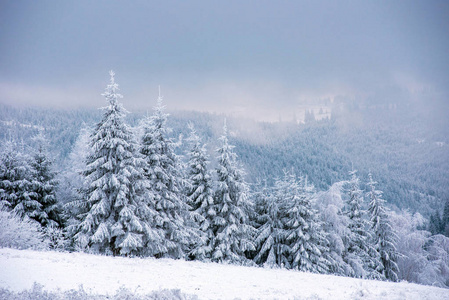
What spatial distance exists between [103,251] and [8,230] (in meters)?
5.33

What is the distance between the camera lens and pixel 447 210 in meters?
80.4

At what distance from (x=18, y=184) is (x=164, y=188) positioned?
13.1 metres

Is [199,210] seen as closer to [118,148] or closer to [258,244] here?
[258,244]

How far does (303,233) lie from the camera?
24922mm

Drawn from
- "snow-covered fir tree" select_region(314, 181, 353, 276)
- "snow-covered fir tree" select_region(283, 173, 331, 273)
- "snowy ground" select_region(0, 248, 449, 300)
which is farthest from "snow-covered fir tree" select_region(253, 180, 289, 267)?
"snowy ground" select_region(0, 248, 449, 300)

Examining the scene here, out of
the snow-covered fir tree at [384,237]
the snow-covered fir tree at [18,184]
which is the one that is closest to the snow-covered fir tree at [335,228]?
the snow-covered fir tree at [384,237]

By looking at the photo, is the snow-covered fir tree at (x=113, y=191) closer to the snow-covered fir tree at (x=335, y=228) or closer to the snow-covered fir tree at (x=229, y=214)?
the snow-covered fir tree at (x=229, y=214)

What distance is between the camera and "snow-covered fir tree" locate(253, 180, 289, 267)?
83.7 ft

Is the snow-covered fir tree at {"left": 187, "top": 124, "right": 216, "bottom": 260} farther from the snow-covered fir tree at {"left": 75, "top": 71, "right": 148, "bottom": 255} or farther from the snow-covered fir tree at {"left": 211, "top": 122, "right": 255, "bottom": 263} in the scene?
the snow-covered fir tree at {"left": 75, "top": 71, "right": 148, "bottom": 255}

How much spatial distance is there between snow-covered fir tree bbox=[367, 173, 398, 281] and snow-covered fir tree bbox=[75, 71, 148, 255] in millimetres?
27910

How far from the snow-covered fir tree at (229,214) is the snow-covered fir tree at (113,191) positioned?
7.48 meters

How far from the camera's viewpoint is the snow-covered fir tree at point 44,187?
74.4 ft

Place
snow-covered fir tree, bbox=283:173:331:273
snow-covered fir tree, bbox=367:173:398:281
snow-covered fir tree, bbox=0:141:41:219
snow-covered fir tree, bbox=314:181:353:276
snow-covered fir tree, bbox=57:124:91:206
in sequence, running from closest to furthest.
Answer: snow-covered fir tree, bbox=0:141:41:219 < snow-covered fir tree, bbox=283:173:331:273 < snow-covered fir tree, bbox=57:124:91:206 < snow-covered fir tree, bbox=314:181:353:276 < snow-covered fir tree, bbox=367:173:398:281

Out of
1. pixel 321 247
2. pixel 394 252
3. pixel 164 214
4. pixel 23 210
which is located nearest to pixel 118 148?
pixel 164 214
